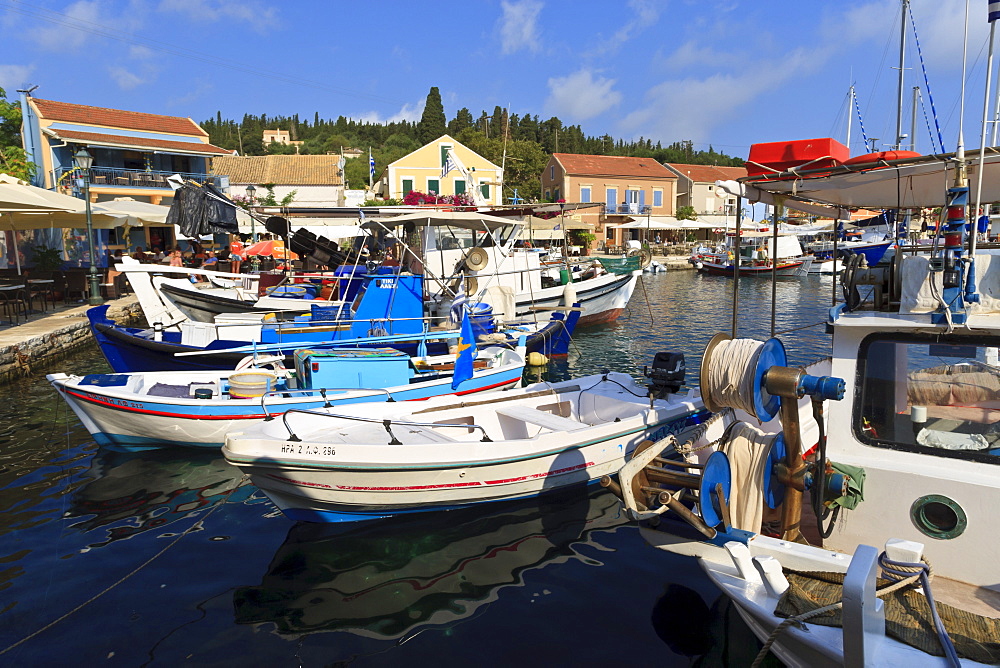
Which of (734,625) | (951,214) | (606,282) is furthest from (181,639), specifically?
(606,282)

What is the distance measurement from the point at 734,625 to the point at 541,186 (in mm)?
53452

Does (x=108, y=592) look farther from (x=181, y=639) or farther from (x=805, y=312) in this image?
(x=805, y=312)

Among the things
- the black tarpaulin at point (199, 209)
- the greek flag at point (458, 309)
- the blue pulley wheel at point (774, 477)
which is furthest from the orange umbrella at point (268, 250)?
the blue pulley wheel at point (774, 477)

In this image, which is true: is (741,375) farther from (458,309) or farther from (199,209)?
(199,209)

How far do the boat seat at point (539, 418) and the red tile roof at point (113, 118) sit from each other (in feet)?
113

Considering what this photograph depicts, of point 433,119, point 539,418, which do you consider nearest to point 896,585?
point 539,418

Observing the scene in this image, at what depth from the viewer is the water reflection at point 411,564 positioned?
4.98 meters

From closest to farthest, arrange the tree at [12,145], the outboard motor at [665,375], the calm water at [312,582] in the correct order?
the calm water at [312,582] → the outboard motor at [665,375] → the tree at [12,145]

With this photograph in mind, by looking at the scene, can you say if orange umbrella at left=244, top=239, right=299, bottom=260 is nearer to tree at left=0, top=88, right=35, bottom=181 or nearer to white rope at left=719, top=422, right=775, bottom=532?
tree at left=0, top=88, right=35, bottom=181

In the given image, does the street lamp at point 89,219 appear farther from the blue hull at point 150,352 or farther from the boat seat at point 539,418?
the boat seat at point 539,418

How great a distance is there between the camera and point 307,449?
18.9ft

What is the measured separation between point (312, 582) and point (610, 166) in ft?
174

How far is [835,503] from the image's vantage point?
4195 mm

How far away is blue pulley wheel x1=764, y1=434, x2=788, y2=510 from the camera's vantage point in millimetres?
4223
